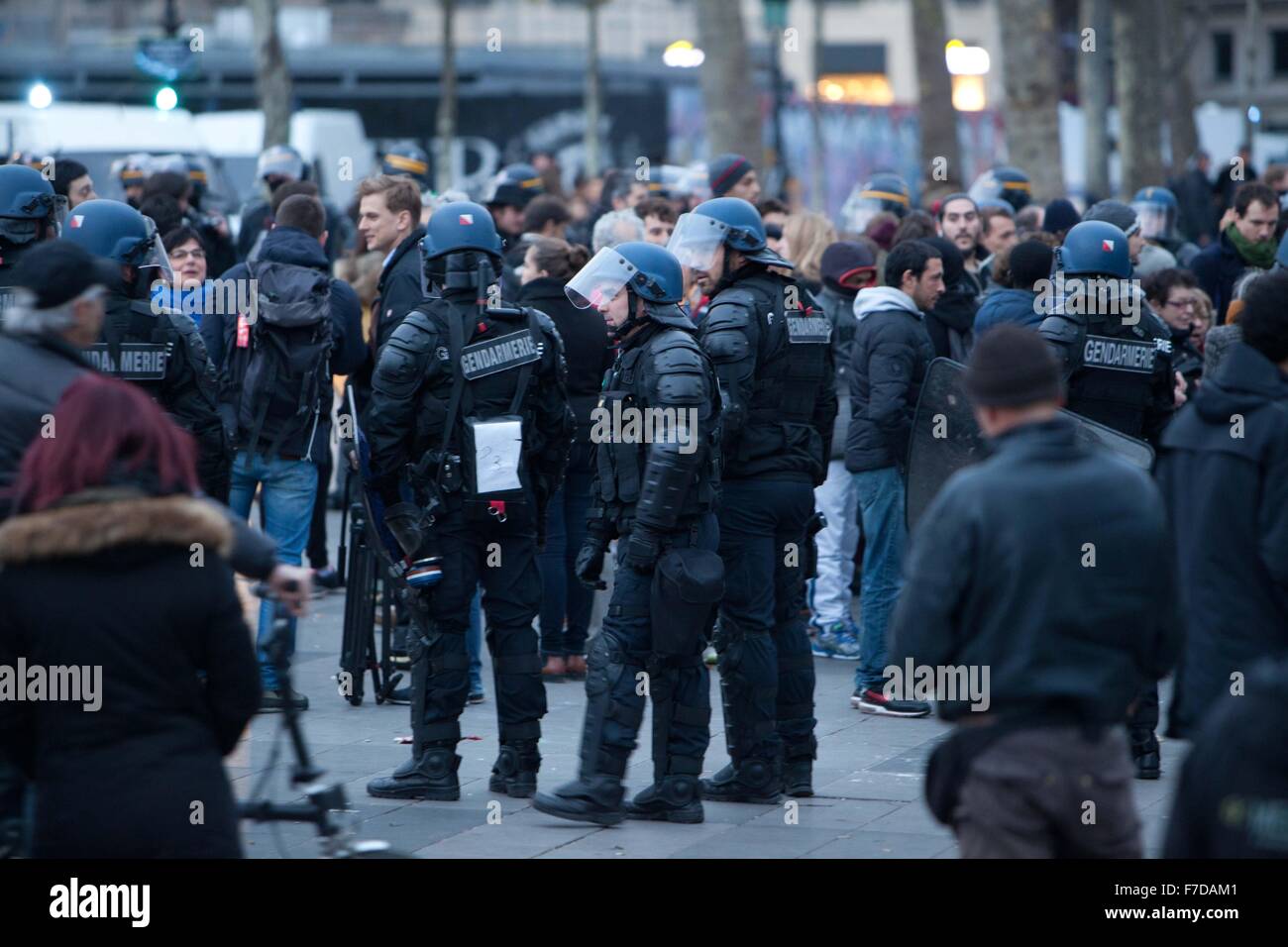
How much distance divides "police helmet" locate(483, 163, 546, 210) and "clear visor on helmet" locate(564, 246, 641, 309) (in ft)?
15.8

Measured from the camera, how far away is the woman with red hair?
162 inches

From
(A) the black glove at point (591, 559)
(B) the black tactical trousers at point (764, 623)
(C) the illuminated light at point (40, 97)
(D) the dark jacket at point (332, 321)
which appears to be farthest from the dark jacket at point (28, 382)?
(C) the illuminated light at point (40, 97)

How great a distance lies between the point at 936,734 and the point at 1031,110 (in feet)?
44.1

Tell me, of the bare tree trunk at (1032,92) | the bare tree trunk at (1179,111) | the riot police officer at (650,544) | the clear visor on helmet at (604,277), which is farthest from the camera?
the bare tree trunk at (1179,111)

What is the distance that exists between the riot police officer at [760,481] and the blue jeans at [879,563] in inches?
56.5

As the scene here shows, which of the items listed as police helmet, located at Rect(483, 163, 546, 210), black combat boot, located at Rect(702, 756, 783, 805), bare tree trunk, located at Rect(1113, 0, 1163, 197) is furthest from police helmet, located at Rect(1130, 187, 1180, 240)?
bare tree trunk, located at Rect(1113, 0, 1163, 197)

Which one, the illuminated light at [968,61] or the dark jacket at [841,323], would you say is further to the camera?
the illuminated light at [968,61]

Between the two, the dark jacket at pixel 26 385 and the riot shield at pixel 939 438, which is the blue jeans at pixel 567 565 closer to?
the riot shield at pixel 939 438

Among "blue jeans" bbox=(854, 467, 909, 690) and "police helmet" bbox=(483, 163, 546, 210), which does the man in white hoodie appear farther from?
"police helmet" bbox=(483, 163, 546, 210)

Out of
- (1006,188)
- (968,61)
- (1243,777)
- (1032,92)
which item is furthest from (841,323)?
(968,61)

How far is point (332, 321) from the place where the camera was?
27.8ft

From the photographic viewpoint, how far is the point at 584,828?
6.65 meters

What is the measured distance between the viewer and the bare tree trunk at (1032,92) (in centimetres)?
2006

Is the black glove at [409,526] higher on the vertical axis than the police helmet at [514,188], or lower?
lower
